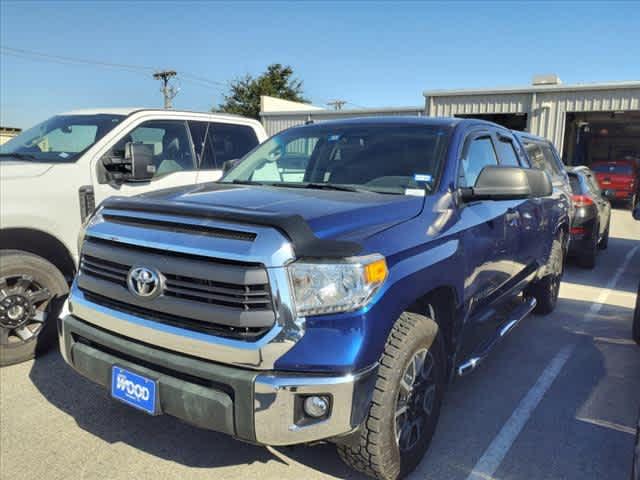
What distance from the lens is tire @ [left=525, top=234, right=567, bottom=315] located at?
5.36 m

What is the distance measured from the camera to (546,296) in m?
5.56

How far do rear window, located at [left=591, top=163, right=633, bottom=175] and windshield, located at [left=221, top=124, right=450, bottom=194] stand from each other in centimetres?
1880

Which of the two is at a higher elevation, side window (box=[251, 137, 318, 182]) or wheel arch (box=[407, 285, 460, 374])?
side window (box=[251, 137, 318, 182])

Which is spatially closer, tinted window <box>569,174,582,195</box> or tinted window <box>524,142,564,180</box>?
tinted window <box>524,142,564,180</box>

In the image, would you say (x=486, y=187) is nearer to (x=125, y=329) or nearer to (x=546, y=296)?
(x=125, y=329)

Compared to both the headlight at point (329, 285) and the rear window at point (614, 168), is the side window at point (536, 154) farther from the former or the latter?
the rear window at point (614, 168)

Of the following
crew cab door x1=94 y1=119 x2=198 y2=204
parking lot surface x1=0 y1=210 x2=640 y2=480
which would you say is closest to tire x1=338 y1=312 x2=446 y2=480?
parking lot surface x1=0 y1=210 x2=640 y2=480

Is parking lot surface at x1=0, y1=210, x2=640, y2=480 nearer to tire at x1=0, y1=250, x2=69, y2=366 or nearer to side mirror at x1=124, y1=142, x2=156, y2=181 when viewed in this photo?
tire at x1=0, y1=250, x2=69, y2=366

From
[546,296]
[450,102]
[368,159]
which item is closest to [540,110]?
[450,102]

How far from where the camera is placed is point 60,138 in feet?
15.6

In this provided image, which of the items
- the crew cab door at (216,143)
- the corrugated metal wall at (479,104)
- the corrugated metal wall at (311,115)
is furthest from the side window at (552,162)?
the corrugated metal wall at (311,115)

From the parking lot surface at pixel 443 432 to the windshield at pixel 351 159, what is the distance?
156 centimetres

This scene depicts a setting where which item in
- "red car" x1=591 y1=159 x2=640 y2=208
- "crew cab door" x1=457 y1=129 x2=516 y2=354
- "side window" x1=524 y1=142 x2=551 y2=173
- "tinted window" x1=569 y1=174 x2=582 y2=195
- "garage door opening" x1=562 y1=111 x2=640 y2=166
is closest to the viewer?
"crew cab door" x1=457 y1=129 x2=516 y2=354

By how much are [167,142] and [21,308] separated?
213 centimetres
